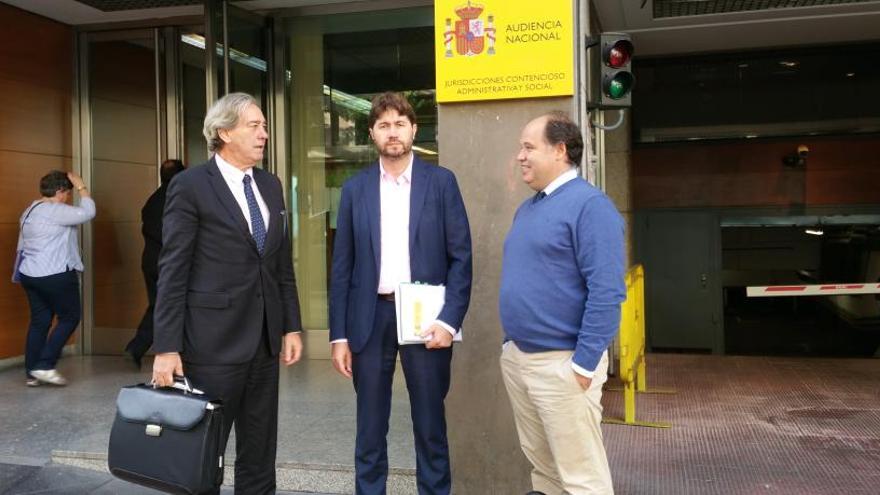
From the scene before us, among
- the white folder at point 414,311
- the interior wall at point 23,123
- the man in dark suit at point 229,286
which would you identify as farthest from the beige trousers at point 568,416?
the interior wall at point 23,123

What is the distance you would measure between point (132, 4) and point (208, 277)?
5.31 m

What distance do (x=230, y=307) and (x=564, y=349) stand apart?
4.52 ft

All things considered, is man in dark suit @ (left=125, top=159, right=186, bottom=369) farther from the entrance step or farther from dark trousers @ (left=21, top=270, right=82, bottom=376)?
the entrance step

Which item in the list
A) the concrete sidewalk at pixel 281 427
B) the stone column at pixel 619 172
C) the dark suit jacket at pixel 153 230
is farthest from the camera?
the stone column at pixel 619 172

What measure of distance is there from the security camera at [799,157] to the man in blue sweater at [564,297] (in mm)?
7603

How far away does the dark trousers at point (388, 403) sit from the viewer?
361 centimetres

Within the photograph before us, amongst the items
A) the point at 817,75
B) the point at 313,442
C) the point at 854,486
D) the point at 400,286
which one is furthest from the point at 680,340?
the point at 400,286

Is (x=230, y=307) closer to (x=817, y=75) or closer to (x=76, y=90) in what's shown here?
(x=76, y=90)

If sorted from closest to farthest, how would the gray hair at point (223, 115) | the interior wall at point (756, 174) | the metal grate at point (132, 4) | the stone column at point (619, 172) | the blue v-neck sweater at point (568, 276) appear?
the blue v-neck sweater at point (568, 276) < the gray hair at point (223, 115) < the metal grate at point (132, 4) < the stone column at point (619, 172) < the interior wall at point (756, 174)

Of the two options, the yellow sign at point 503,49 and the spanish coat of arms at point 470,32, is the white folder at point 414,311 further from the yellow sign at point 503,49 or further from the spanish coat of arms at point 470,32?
the spanish coat of arms at point 470,32

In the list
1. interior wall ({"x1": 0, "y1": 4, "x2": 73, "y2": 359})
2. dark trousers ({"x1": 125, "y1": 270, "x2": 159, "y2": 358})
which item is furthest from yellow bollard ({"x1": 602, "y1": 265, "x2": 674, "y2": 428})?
interior wall ({"x1": 0, "y1": 4, "x2": 73, "y2": 359})

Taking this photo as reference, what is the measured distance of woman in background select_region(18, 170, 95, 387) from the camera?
6.98 meters

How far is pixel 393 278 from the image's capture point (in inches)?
143

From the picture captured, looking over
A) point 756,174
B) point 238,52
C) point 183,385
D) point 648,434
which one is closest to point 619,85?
point 648,434
